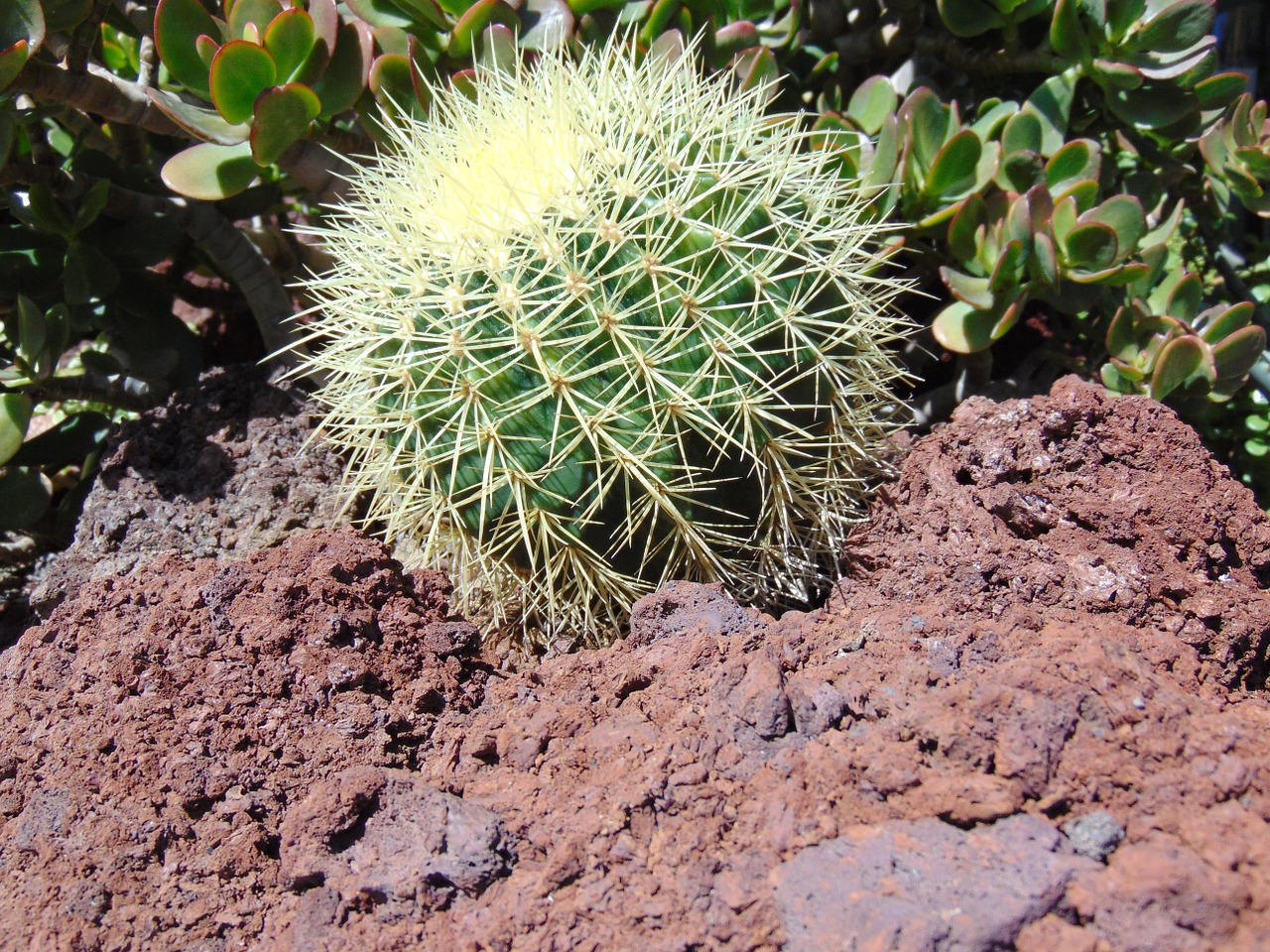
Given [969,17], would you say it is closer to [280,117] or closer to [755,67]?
[755,67]

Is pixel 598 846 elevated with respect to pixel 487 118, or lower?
lower

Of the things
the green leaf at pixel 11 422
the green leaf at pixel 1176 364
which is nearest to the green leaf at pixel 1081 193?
the green leaf at pixel 1176 364

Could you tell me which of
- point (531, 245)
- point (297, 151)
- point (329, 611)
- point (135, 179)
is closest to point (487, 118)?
point (531, 245)

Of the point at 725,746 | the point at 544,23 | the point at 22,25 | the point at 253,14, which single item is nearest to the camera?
the point at 725,746

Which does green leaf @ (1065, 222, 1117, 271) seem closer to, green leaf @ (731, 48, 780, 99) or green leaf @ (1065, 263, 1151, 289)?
green leaf @ (1065, 263, 1151, 289)

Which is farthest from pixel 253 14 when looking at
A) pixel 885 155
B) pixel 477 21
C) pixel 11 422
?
pixel 885 155

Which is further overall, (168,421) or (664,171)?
(168,421)

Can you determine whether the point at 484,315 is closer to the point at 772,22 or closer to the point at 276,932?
the point at 276,932
